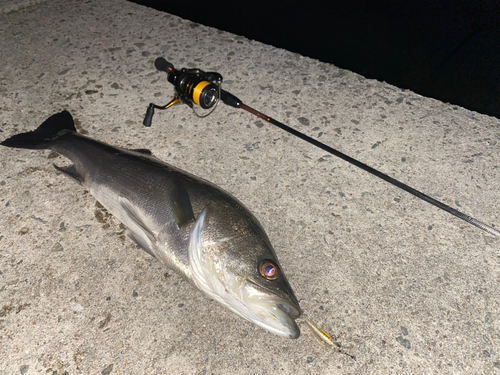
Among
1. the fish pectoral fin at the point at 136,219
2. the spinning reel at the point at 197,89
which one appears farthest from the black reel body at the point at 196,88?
the fish pectoral fin at the point at 136,219

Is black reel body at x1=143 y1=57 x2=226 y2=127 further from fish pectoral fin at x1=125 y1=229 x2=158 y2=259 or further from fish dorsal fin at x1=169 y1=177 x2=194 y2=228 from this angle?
fish pectoral fin at x1=125 y1=229 x2=158 y2=259

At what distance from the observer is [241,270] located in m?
1.85

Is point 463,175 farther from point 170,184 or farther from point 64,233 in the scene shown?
point 64,233

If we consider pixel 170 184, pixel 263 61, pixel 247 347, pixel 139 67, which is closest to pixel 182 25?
pixel 139 67

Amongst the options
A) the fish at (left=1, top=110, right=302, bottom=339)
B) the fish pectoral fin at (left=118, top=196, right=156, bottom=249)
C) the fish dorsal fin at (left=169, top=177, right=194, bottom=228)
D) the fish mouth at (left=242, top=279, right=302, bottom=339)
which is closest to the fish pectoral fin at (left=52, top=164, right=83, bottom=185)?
the fish at (left=1, top=110, right=302, bottom=339)

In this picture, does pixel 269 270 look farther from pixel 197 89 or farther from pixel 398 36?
pixel 398 36

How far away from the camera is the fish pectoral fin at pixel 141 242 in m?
2.18

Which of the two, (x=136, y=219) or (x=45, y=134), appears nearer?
(x=136, y=219)

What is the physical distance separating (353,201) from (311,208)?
34 cm

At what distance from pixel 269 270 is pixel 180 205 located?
69 centimetres

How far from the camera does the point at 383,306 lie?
2.15 metres

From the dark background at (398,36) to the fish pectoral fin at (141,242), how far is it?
2894mm

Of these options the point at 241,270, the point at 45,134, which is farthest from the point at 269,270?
Result: the point at 45,134

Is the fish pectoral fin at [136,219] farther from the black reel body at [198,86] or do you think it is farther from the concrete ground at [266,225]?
the black reel body at [198,86]
